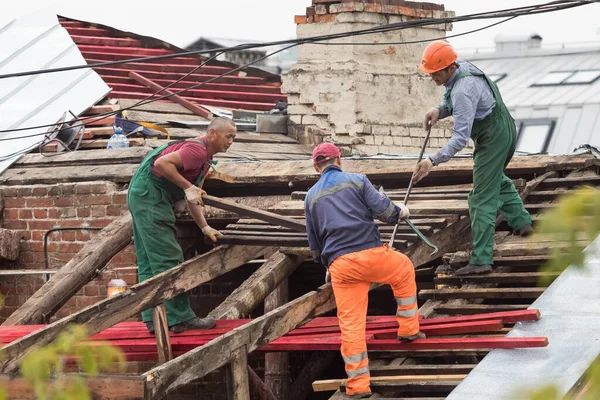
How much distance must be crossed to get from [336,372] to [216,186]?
2.71 metres

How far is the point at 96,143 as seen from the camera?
10961mm

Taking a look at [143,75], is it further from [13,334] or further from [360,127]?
[13,334]

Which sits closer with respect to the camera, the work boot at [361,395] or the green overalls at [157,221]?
the work boot at [361,395]

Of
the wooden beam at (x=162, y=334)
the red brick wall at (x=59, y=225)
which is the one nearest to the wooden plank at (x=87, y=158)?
the red brick wall at (x=59, y=225)

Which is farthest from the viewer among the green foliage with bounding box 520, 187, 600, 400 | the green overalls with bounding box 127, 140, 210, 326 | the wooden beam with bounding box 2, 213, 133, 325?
the wooden beam with bounding box 2, 213, 133, 325

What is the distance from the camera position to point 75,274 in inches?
340

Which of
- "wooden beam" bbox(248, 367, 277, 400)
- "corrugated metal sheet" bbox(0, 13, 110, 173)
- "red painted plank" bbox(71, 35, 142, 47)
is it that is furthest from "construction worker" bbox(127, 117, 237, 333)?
"red painted plank" bbox(71, 35, 142, 47)

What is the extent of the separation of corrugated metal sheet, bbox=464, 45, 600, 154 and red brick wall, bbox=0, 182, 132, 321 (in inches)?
724

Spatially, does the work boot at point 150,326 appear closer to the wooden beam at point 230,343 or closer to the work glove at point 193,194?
the work glove at point 193,194

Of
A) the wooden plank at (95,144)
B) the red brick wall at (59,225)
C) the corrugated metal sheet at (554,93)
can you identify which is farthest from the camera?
the corrugated metal sheet at (554,93)

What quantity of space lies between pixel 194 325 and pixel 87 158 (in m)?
3.62

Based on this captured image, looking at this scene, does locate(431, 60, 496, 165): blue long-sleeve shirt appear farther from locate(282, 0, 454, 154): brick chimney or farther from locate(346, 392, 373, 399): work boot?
locate(282, 0, 454, 154): brick chimney

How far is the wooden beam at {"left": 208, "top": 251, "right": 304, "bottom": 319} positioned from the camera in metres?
7.55

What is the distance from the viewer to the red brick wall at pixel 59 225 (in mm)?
9617
